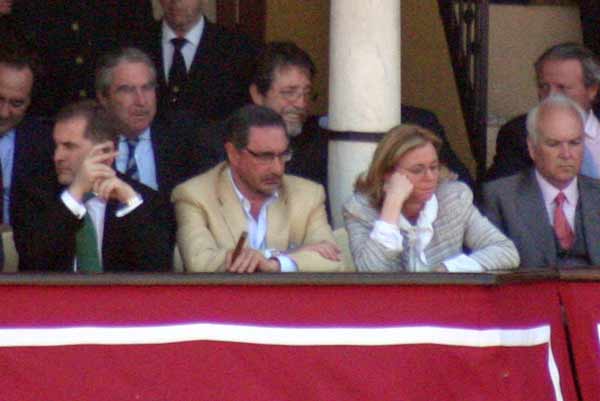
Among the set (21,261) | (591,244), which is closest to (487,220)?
(591,244)

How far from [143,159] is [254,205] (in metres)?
0.74

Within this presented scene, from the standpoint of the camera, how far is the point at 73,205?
283 inches

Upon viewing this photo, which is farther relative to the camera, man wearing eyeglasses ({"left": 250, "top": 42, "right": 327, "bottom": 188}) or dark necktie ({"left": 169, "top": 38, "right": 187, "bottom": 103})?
dark necktie ({"left": 169, "top": 38, "right": 187, "bottom": 103})

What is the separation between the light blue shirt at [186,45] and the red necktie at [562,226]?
2018mm

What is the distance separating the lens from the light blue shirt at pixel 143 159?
27.3ft

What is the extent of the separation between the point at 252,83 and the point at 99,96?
70 cm

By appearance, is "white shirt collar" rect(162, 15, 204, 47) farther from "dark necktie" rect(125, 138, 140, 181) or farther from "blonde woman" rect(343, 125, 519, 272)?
"blonde woman" rect(343, 125, 519, 272)

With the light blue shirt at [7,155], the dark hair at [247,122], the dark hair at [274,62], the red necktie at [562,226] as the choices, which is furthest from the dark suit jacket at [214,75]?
the red necktie at [562,226]

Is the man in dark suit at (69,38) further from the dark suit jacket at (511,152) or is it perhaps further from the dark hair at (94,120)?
the dark suit jacket at (511,152)

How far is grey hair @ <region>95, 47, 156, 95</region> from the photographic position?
8531 millimetres

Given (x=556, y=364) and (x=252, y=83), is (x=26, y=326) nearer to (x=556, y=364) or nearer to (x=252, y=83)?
(x=556, y=364)

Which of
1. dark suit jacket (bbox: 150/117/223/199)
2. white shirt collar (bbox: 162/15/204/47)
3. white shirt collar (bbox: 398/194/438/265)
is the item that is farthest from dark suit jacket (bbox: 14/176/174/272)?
white shirt collar (bbox: 162/15/204/47)

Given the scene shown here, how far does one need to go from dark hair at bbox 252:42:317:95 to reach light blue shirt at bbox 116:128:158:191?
1.93ft

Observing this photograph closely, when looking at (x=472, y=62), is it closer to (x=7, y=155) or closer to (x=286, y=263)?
(x=7, y=155)
